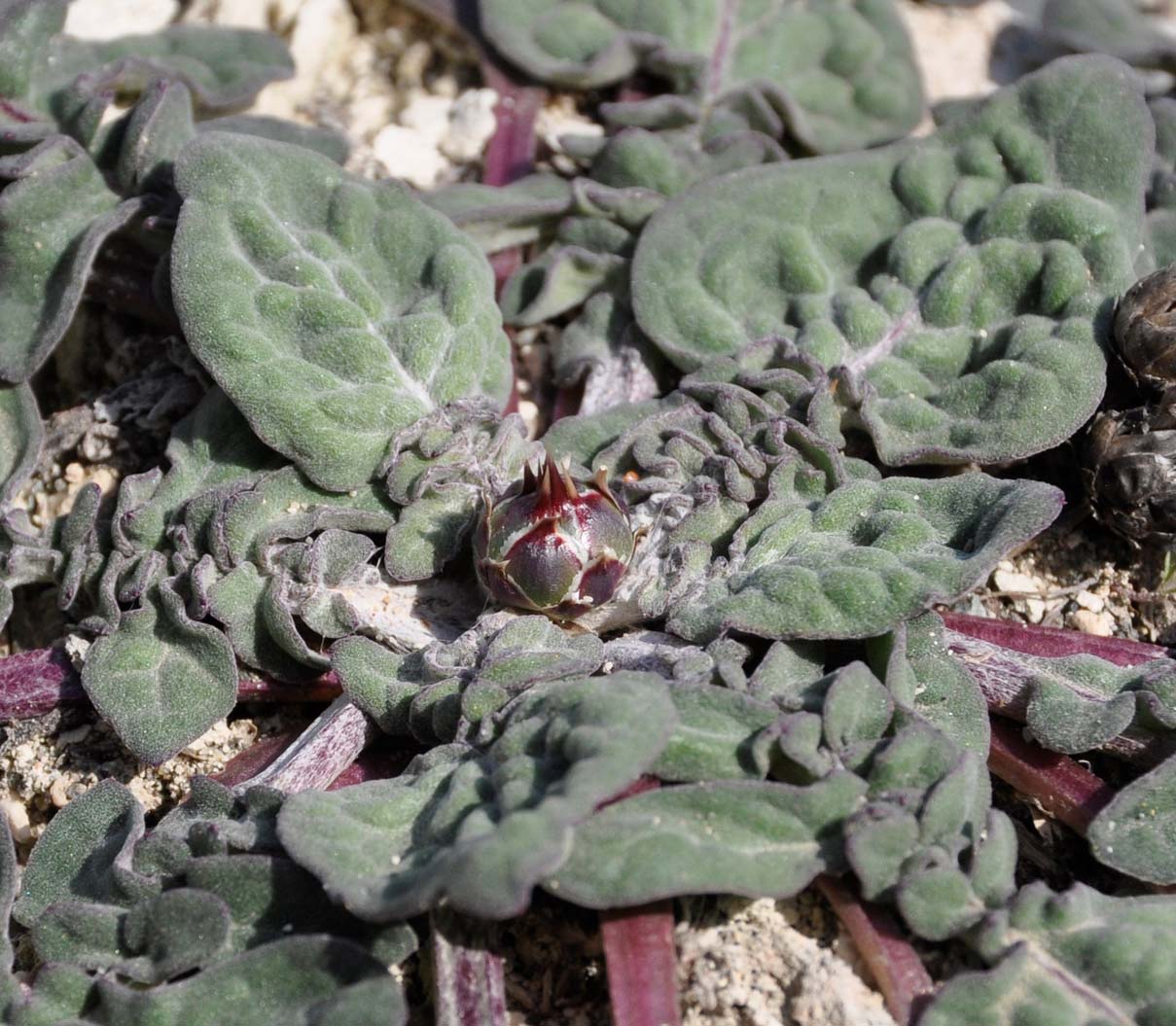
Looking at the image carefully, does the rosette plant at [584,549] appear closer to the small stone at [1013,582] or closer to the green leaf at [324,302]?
the green leaf at [324,302]

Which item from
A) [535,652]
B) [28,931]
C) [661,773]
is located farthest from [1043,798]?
[28,931]

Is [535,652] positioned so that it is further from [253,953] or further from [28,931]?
[28,931]

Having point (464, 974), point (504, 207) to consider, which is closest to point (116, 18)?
point (504, 207)

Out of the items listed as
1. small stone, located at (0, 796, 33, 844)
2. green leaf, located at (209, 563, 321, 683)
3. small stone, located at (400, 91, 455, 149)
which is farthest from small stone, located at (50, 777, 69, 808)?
small stone, located at (400, 91, 455, 149)

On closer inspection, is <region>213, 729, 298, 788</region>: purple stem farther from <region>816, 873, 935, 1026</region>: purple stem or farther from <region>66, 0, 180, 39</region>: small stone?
<region>66, 0, 180, 39</region>: small stone

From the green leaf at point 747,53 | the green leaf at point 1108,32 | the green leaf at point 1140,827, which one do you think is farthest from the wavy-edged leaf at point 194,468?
the green leaf at point 1108,32
